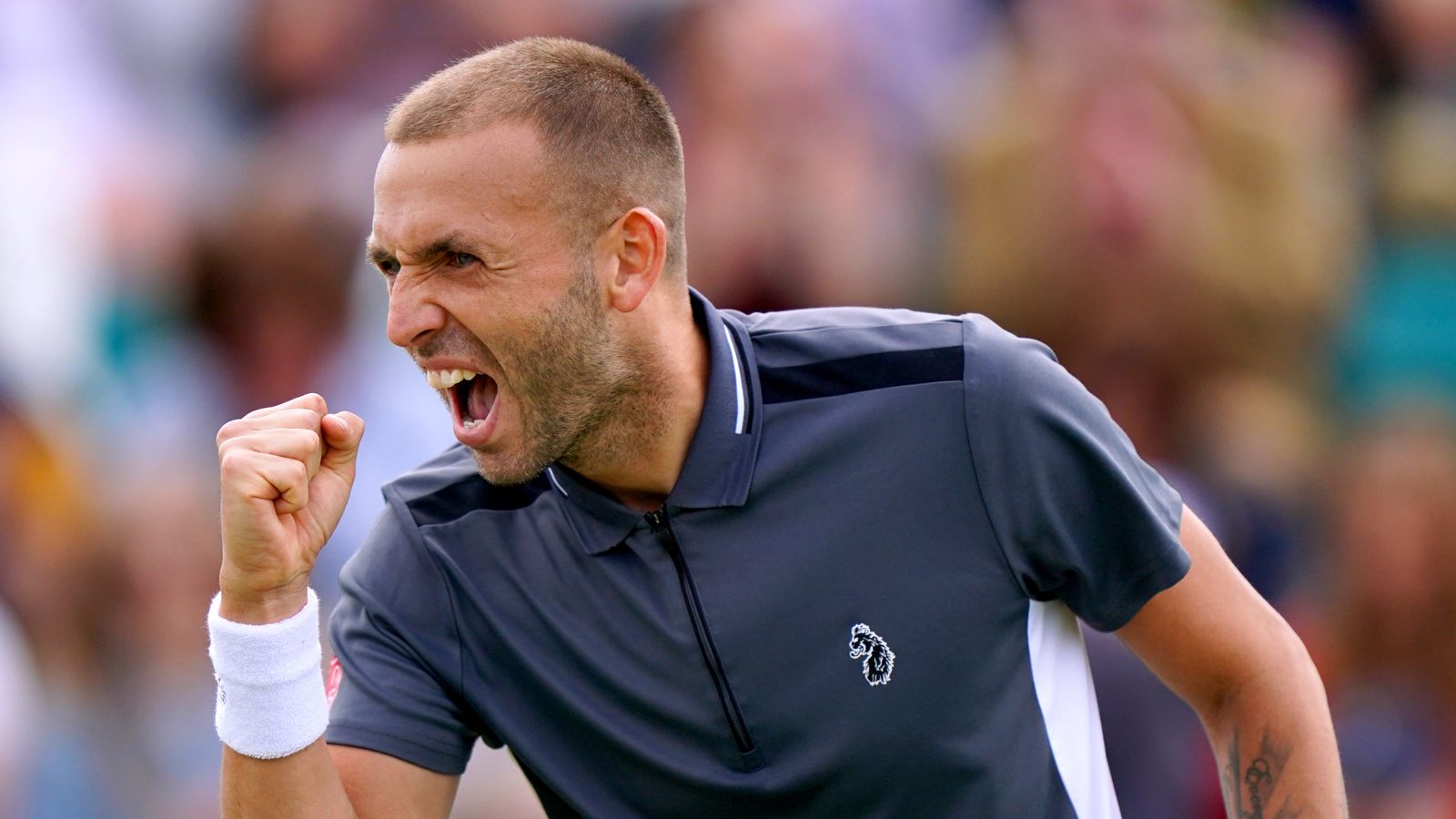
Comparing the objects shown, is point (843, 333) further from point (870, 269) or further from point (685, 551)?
point (870, 269)

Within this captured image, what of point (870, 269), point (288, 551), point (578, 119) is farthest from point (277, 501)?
point (870, 269)

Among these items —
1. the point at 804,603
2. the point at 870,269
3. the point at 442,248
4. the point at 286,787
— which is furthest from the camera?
the point at 870,269

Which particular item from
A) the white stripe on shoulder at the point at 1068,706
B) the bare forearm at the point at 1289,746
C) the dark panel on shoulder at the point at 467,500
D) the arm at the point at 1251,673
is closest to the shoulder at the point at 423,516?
the dark panel on shoulder at the point at 467,500

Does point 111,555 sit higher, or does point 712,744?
point 712,744

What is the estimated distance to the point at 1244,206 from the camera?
5.41 meters

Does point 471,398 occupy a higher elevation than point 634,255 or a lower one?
lower

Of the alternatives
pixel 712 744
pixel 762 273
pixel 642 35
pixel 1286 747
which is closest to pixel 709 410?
pixel 712 744

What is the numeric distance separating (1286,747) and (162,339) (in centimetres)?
406

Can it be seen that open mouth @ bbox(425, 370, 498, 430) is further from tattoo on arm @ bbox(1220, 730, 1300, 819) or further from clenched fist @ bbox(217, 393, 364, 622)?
tattoo on arm @ bbox(1220, 730, 1300, 819)

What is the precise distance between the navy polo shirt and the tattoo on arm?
0.76 feet

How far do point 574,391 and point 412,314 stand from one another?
10.3 inches

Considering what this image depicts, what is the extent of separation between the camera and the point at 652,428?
278 centimetres

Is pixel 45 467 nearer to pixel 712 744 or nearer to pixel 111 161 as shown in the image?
pixel 111 161

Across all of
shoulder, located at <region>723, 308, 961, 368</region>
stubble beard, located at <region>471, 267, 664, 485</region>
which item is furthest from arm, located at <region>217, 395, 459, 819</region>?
shoulder, located at <region>723, 308, 961, 368</region>
